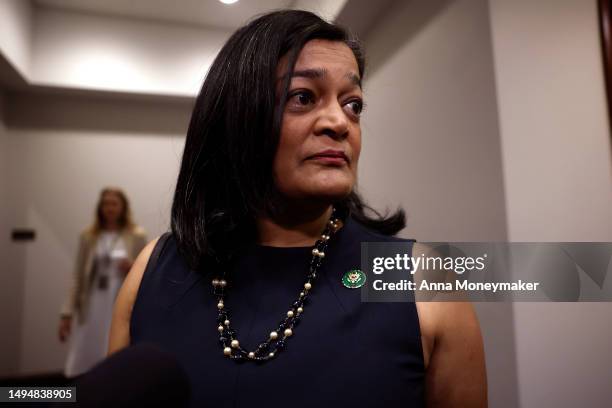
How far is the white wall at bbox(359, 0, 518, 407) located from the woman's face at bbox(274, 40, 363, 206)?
51 centimetres

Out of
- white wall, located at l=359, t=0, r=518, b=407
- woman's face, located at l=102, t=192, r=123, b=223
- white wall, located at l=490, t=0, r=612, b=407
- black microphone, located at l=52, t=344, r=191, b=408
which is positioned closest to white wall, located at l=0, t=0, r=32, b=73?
woman's face, located at l=102, t=192, r=123, b=223

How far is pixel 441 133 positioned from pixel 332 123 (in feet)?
2.94

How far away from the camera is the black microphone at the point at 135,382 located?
29 cm

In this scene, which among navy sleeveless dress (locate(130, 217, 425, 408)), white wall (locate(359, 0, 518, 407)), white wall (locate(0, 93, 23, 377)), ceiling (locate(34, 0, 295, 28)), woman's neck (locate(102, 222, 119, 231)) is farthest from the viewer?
white wall (locate(0, 93, 23, 377))

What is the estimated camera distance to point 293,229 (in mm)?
728

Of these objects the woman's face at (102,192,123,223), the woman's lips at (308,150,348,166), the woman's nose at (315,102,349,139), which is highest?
the woman's face at (102,192,123,223)

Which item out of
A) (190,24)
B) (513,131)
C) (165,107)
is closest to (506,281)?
(513,131)

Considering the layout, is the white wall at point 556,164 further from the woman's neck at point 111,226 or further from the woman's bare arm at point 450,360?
the woman's neck at point 111,226

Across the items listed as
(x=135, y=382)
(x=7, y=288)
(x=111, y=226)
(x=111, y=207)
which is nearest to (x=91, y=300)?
(x=111, y=226)

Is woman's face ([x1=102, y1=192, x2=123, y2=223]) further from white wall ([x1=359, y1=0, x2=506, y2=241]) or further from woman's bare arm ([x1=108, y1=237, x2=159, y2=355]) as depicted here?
woman's bare arm ([x1=108, y1=237, x2=159, y2=355])

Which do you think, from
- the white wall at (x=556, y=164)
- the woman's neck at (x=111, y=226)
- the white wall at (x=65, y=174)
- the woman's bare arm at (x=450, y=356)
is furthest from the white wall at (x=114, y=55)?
the woman's bare arm at (x=450, y=356)

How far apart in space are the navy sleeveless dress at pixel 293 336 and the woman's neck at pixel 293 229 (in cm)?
2

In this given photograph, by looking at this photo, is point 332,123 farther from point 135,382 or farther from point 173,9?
point 173,9

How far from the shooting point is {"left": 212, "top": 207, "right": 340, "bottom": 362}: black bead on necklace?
61 cm
